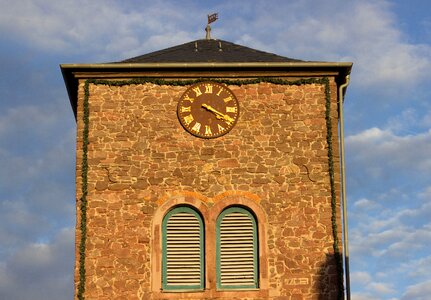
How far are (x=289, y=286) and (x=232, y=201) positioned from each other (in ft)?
8.16

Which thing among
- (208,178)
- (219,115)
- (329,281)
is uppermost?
(219,115)

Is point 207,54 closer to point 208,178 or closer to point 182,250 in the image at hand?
point 208,178

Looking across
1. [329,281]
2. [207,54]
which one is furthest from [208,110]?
[329,281]

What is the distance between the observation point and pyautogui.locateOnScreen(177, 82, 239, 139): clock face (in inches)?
1061

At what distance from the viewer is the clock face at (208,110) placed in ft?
88.4

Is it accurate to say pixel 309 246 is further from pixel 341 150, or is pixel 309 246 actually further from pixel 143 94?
pixel 143 94

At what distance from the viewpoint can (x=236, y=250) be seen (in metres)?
25.9

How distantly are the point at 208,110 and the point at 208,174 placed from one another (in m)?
1.74

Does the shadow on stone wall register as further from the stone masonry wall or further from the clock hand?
the clock hand

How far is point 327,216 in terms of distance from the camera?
2622 centimetres

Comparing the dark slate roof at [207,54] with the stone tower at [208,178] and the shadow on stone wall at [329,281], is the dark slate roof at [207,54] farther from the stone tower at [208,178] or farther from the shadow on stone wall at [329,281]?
the shadow on stone wall at [329,281]

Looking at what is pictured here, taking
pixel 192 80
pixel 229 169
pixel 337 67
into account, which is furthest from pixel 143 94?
pixel 337 67

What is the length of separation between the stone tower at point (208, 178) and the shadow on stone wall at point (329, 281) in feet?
0.08

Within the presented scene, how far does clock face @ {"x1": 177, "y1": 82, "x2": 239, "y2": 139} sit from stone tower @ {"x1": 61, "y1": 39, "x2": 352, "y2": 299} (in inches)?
1.0
